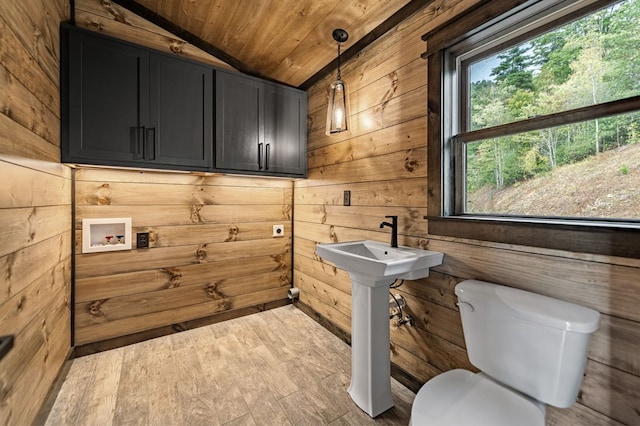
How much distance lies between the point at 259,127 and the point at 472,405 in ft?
7.46

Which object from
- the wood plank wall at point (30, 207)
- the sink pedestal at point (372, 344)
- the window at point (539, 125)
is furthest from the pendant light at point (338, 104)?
the wood plank wall at point (30, 207)

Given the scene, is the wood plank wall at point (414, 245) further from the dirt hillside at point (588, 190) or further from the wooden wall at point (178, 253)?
the wooden wall at point (178, 253)

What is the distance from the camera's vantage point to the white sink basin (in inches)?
50.6

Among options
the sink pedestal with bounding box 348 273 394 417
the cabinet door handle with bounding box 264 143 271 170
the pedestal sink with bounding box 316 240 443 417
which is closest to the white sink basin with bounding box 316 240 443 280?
the pedestal sink with bounding box 316 240 443 417

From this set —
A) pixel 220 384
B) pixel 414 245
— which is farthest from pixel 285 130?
pixel 220 384

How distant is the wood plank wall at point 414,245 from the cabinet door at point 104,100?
4.60 ft

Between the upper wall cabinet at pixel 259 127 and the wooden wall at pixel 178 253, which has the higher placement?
the upper wall cabinet at pixel 259 127

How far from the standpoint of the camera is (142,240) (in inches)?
85.9

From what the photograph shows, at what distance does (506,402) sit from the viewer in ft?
3.29

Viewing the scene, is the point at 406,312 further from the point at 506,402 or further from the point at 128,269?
the point at 128,269

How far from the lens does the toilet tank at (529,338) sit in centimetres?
94

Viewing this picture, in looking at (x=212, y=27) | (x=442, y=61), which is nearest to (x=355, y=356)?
(x=442, y=61)

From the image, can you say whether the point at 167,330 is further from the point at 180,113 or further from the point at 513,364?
the point at 513,364

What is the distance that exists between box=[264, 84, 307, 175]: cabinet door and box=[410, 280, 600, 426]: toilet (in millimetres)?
1857
